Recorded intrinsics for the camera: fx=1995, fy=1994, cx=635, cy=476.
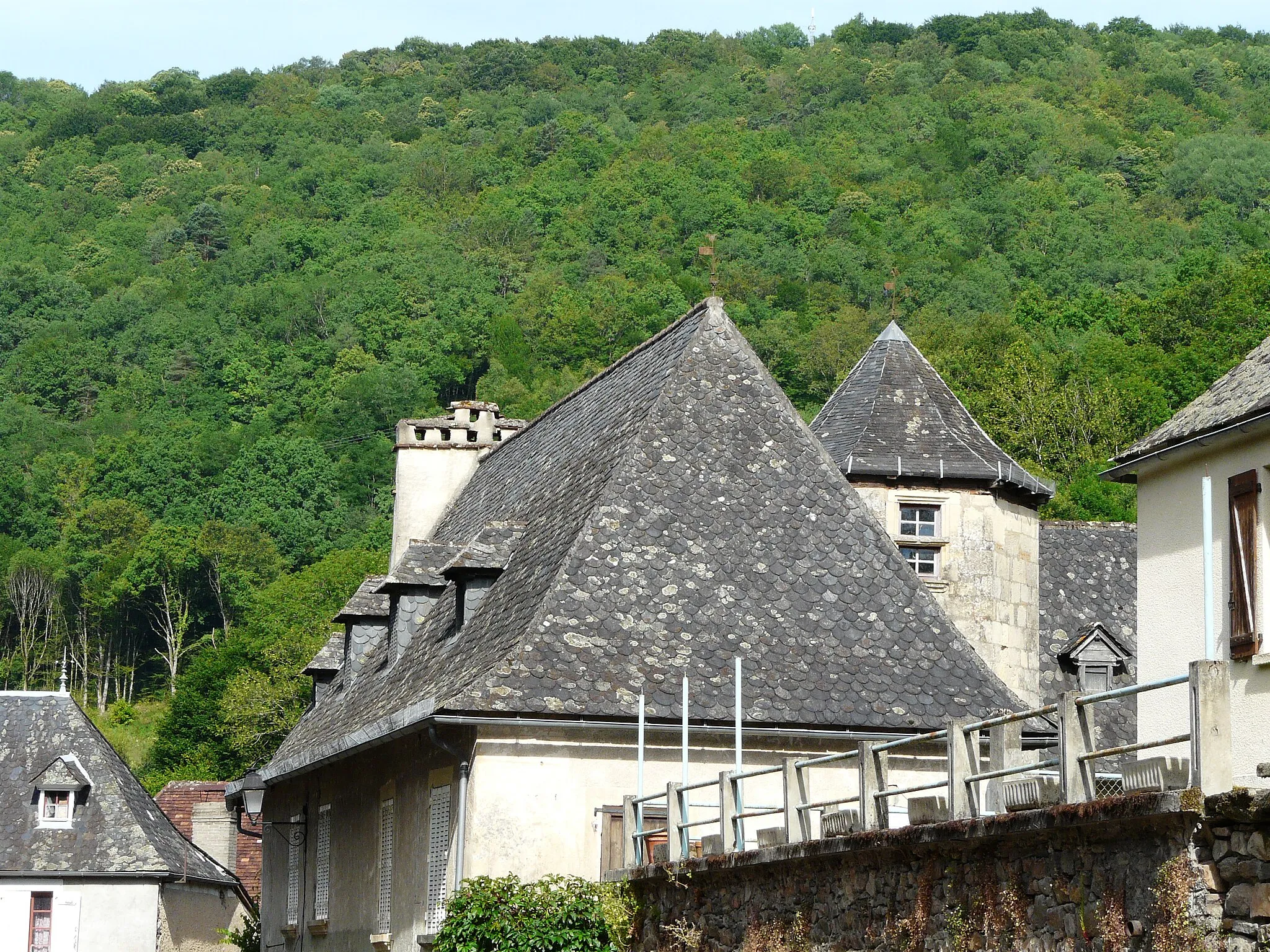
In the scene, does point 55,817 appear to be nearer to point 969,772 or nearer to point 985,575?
point 985,575

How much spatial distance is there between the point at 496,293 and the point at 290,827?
310ft

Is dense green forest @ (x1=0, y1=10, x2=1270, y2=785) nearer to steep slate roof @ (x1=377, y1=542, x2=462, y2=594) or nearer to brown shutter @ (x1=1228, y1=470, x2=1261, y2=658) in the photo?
steep slate roof @ (x1=377, y1=542, x2=462, y2=594)

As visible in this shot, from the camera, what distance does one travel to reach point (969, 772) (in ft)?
37.6

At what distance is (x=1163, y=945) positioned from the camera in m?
9.23

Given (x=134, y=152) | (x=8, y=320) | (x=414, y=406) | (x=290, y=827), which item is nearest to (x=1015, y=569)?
(x=290, y=827)

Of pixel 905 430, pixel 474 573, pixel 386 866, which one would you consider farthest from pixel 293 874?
pixel 905 430

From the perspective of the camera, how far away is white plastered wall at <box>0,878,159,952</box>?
3812 cm

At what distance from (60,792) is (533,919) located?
2614cm

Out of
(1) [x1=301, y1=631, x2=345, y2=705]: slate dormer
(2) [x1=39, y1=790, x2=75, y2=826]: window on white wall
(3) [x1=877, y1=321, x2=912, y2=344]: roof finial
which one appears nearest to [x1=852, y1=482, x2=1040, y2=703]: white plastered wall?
(3) [x1=877, y1=321, x2=912, y2=344]: roof finial

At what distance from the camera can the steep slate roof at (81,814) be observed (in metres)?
38.8

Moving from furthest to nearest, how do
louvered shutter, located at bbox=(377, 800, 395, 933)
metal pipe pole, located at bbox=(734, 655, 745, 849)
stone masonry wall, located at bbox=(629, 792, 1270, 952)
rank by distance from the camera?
louvered shutter, located at bbox=(377, 800, 395, 933)
metal pipe pole, located at bbox=(734, 655, 745, 849)
stone masonry wall, located at bbox=(629, 792, 1270, 952)

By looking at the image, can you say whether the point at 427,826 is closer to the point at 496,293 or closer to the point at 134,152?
the point at 496,293

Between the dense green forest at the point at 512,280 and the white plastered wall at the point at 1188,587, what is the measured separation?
36.6 meters

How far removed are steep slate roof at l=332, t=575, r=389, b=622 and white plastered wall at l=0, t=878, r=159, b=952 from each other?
49.2 ft
